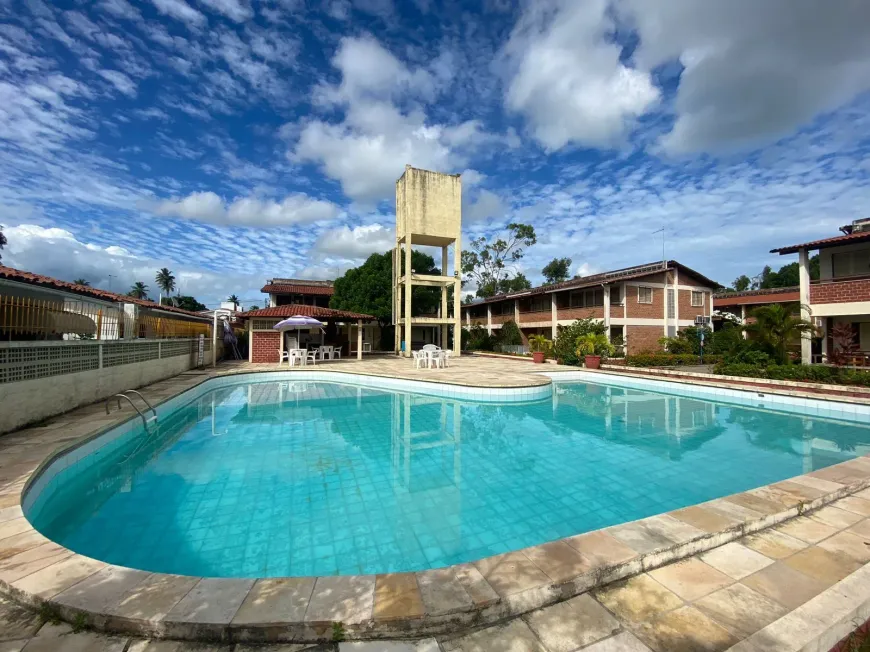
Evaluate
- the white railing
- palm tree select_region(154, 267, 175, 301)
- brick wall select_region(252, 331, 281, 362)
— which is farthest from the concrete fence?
palm tree select_region(154, 267, 175, 301)

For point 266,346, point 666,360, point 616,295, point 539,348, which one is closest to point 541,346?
point 539,348

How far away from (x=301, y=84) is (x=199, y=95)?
10.1 ft

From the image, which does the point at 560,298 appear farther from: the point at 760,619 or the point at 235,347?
the point at 760,619

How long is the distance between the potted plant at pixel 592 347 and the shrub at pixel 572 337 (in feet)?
1.30

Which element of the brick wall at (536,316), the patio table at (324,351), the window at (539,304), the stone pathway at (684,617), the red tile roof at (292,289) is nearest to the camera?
the stone pathway at (684,617)

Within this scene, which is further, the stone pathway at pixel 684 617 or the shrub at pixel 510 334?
the shrub at pixel 510 334

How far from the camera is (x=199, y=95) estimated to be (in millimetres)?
11203

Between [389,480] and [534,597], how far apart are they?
11.8 feet

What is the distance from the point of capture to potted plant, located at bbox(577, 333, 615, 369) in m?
18.4

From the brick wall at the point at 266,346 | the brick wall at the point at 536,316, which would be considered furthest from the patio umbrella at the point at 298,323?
the brick wall at the point at 536,316

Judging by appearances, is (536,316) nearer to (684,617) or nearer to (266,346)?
(266,346)

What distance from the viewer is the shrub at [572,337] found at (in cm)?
1934

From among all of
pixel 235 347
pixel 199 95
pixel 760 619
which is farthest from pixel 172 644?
pixel 235 347

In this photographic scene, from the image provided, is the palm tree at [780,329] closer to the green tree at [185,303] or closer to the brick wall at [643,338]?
the brick wall at [643,338]
